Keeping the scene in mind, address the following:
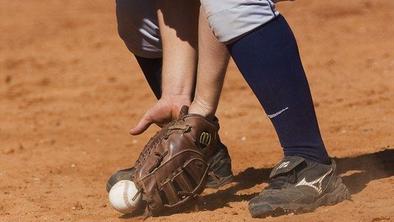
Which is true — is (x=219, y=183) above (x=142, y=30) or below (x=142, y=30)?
below

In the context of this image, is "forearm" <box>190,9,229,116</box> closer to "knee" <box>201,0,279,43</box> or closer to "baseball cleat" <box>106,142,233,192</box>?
"knee" <box>201,0,279,43</box>

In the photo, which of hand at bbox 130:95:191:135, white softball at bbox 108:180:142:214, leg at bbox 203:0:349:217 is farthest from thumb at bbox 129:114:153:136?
leg at bbox 203:0:349:217

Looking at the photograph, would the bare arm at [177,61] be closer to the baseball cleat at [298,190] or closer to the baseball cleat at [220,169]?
the baseball cleat at [220,169]

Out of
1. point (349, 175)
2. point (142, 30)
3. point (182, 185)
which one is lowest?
point (349, 175)

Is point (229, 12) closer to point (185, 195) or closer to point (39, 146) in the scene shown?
point (185, 195)

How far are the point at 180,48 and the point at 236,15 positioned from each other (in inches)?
23.7

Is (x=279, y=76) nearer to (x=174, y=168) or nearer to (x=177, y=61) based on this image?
(x=174, y=168)

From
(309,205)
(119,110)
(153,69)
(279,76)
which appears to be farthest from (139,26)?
(119,110)

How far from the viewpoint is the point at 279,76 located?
3.55m

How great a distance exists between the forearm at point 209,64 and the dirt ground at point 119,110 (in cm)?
45

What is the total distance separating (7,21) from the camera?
10047 mm

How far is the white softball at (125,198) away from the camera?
3785 mm

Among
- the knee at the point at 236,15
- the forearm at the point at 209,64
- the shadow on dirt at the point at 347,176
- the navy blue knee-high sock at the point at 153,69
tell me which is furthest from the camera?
the navy blue knee-high sock at the point at 153,69

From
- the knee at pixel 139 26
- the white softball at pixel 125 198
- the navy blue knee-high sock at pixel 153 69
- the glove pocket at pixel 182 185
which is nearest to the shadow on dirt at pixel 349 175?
the glove pocket at pixel 182 185
